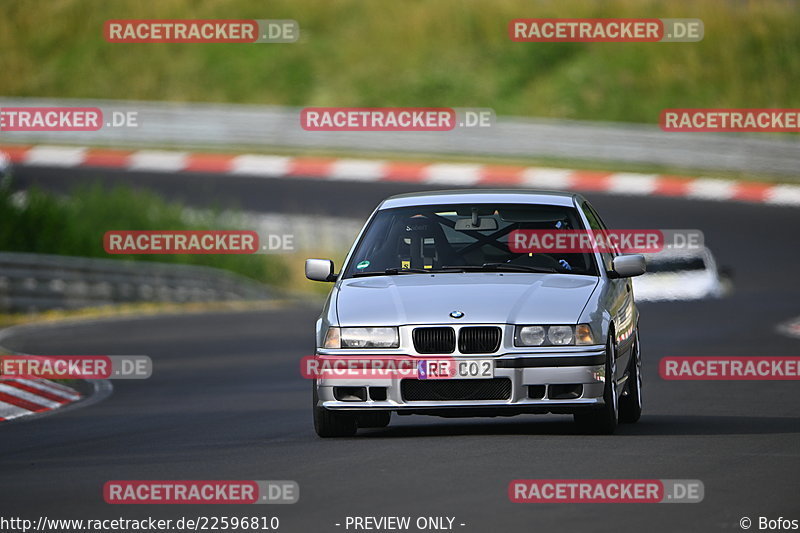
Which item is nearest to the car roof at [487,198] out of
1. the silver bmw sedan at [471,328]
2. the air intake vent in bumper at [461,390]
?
the silver bmw sedan at [471,328]

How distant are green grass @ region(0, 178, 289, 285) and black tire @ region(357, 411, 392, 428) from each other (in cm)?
1968

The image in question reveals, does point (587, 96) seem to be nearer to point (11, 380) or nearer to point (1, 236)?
point (1, 236)

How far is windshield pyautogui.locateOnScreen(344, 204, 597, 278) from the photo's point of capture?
38.5 ft

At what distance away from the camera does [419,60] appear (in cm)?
5481

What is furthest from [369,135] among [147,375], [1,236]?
[147,375]

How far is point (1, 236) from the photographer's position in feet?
100

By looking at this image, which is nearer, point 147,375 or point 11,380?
point 11,380

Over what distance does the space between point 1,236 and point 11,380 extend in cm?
1513

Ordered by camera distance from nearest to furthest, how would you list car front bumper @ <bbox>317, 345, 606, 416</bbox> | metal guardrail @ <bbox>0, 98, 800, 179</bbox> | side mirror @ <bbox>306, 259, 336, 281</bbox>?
car front bumper @ <bbox>317, 345, 606, 416</bbox>
side mirror @ <bbox>306, 259, 336, 281</bbox>
metal guardrail @ <bbox>0, 98, 800, 179</bbox>

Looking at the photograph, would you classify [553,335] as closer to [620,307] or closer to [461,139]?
[620,307]

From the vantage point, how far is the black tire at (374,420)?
1187cm

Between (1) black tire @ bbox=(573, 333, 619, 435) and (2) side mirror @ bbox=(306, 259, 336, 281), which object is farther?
(2) side mirror @ bbox=(306, 259, 336, 281)

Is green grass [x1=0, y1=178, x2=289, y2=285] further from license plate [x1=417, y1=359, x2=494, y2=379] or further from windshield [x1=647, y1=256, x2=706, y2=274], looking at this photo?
license plate [x1=417, y1=359, x2=494, y2=379]

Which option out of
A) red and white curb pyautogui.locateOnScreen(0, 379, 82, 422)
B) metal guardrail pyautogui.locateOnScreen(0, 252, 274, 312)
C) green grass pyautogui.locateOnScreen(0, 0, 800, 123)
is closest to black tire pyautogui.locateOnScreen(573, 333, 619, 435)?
red and white curb pyautogui.locateOnScreen(0, 379, 82, 422)
